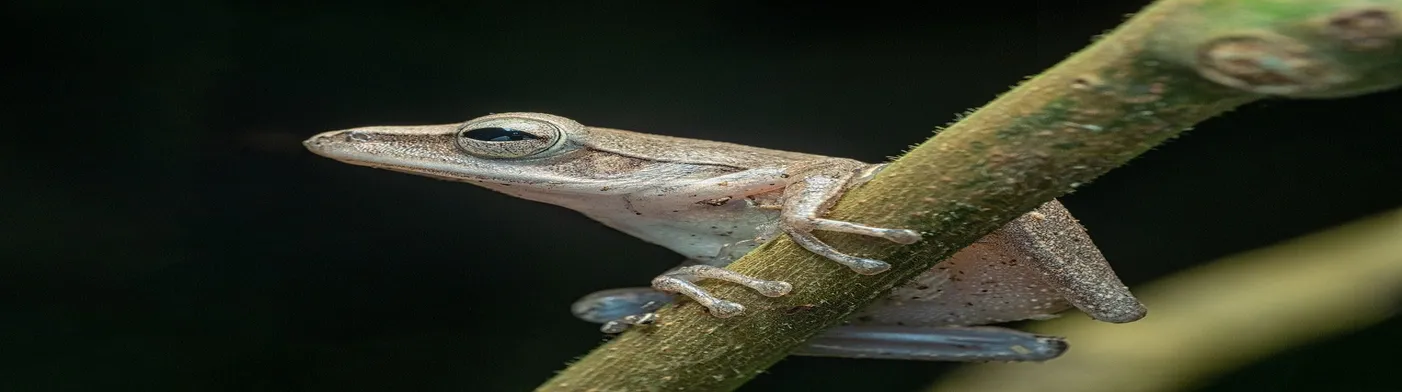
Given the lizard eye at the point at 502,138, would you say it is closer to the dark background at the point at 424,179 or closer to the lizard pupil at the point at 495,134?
the lizard pupil at the point at 495,134

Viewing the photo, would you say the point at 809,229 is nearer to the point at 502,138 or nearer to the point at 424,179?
the point at 502,138

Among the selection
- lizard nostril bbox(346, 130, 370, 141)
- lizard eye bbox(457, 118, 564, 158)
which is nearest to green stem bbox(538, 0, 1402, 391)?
lizard eye bbox(457, 118, 564, 158)

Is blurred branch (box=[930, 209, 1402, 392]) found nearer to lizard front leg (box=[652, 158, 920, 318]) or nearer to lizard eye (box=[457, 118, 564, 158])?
lizard front leg (box=[652, 158, 920, 318])

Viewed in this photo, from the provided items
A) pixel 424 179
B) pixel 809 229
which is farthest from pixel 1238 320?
pixel 424 179

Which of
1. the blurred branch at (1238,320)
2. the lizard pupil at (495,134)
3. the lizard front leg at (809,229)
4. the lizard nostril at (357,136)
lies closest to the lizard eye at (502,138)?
the lizard pupil at (495,134)

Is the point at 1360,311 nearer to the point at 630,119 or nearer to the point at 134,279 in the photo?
the point at 630,119

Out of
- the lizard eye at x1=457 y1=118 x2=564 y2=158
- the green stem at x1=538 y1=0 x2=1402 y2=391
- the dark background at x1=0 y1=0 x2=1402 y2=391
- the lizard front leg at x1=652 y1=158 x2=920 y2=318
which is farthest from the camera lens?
the dark background at x1=0 y1=0 x2=1402 y2=391
